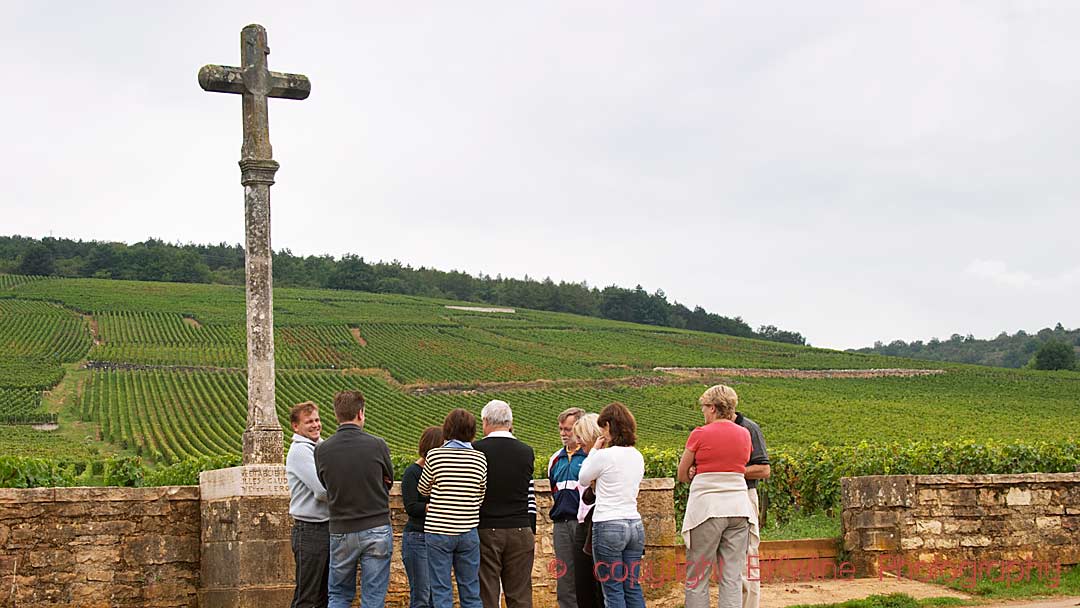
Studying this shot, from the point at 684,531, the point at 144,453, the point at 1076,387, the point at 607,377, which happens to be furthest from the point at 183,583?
the point at 1076,387

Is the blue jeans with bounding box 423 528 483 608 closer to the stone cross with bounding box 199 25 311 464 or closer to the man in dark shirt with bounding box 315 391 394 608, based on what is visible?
the man in dark shirt with bounding box 315 391 394 608

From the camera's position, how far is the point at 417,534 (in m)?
6.28

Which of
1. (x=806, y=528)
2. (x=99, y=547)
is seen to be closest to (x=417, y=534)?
(x=99, y=547)

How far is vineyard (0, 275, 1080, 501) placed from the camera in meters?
43.5

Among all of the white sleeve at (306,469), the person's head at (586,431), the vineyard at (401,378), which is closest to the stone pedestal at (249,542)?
the white sleeve at (306,469)

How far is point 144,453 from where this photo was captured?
38938 millimetres

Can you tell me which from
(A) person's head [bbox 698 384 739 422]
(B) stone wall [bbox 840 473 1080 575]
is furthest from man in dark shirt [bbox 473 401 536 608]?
(B) stone wall [bbox 840 473 1080 575]

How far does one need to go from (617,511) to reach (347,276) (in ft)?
323

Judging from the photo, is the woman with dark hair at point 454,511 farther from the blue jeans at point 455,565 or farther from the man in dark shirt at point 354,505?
the man in dark shirt at point 354,505

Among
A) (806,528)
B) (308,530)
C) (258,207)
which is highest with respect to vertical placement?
(258,207)

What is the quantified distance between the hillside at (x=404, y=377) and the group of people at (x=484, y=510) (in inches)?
1215

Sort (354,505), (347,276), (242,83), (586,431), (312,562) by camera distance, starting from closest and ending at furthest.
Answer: (354,505) → (312,562) → (586,431) → (242,83) → (347,276)

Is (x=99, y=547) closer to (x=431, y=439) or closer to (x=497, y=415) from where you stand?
(x=431, y=439)

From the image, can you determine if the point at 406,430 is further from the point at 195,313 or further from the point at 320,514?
the point at 320,514
